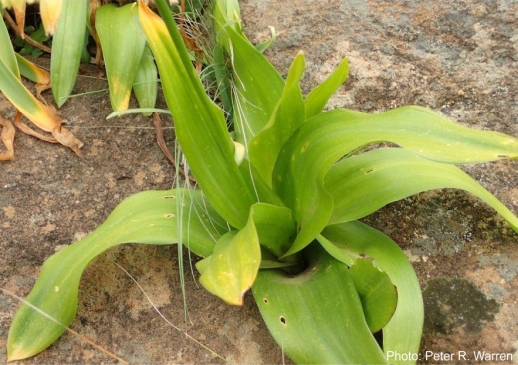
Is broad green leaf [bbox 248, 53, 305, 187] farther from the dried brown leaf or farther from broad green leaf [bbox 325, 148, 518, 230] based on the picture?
the dried brown leaf

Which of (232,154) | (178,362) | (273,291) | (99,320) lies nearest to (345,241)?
(273,291)

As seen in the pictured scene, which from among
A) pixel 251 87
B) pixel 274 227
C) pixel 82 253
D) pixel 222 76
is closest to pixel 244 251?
pixel 274 227

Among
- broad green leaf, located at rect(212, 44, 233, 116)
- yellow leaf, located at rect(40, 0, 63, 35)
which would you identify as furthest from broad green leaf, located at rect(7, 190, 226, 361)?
yellow leaf, located at rect(40, 0, 63, 35)

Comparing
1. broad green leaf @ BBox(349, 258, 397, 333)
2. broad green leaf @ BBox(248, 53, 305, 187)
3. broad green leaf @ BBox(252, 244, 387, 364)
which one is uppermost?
broad green leaf @ BBox(248, 53, 305, 187)

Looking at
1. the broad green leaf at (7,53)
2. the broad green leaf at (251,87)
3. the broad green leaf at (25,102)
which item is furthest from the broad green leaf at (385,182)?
the broad green leaf at (7,53)

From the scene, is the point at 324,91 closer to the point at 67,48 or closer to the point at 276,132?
the point at 276,132

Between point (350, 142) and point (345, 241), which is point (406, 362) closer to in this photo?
point (345, 241)

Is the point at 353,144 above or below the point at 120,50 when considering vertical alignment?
above
